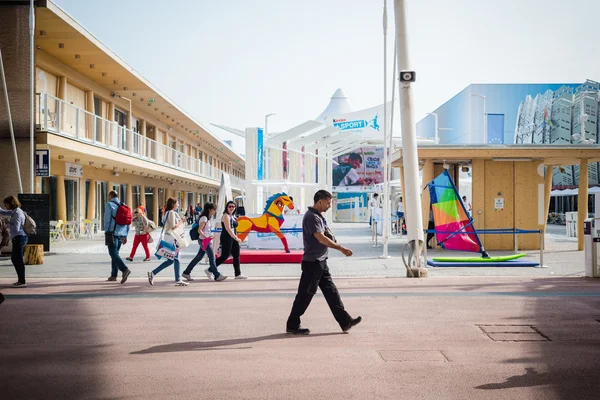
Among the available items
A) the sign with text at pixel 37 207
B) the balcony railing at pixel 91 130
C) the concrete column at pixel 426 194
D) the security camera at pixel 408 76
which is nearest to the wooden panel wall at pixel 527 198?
the concrete column at pixel 426 194

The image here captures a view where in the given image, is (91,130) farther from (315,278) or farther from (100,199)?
(315,278)

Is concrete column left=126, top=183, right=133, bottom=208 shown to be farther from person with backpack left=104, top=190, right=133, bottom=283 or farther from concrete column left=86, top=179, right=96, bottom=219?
person with backpack left=104, top=190, right=133, bottom=283

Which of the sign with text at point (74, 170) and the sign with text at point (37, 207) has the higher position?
the sign with text at point (74, 170)

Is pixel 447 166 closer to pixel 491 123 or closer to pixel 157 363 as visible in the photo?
pixel 157 363

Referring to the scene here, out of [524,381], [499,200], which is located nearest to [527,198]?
[499,200]

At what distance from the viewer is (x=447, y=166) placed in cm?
2089

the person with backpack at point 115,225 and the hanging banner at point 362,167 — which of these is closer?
the person with backpack at point 115,225

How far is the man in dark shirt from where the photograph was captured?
7105 mm

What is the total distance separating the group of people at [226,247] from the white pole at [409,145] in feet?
11.6

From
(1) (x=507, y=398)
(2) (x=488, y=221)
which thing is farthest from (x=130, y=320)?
(2) (x=488, y=221)

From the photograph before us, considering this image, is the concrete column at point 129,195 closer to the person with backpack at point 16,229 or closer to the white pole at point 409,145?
the person with backpack at point 16,229

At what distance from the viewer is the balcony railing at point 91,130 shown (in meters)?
19.3

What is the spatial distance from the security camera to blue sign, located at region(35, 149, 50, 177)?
35.9ft

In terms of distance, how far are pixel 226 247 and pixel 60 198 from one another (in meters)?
15.3
